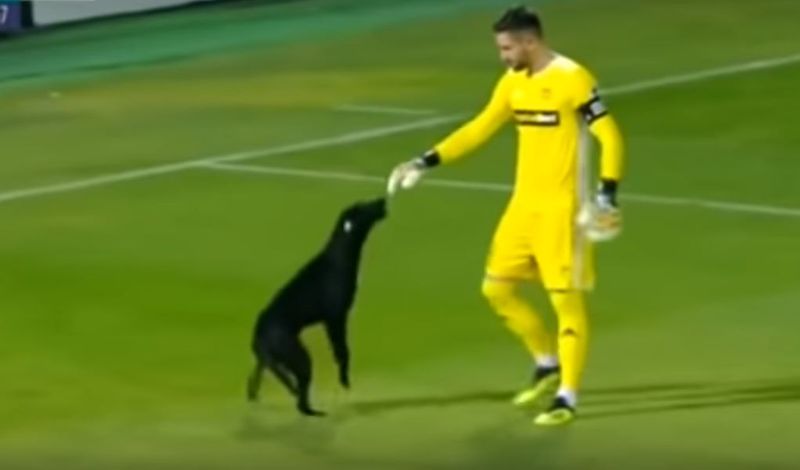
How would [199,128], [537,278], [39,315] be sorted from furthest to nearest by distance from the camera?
[199,128] → [39,315] → [537,278]

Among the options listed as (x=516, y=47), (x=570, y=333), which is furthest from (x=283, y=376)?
(x=516, y=47)

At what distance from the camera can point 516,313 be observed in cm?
1374

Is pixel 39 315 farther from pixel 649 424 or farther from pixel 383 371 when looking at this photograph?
pixel 649 424

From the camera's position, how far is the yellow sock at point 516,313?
45.0 feet

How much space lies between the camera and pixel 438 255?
707 inches

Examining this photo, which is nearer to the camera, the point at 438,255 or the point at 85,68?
the point at 438,255

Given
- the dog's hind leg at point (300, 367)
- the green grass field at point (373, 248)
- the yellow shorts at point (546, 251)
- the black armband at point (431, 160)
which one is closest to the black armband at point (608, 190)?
the yellow shorts at point (546, 251)

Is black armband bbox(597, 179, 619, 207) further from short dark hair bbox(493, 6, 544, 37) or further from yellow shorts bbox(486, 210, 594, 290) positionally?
short dark hair bbox(493, 6, 544, 37)

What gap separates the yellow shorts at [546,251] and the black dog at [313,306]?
655 millimetres

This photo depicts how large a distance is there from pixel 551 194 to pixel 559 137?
283mm

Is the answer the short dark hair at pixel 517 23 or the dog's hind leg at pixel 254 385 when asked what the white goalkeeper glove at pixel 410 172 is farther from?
the dog's hind leg at pixel 254 385

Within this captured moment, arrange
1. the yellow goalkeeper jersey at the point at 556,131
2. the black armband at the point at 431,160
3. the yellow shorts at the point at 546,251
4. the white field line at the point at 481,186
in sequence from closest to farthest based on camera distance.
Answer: the yellow goalkeeper jersey at the point at 556,131, the yellow shorts at the point at 546,251, the black armband at the point at 431,160, the white field line at the point at 481,186

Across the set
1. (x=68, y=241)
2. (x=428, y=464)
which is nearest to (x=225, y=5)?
(x=68, y=241)

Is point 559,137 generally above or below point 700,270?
above
